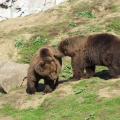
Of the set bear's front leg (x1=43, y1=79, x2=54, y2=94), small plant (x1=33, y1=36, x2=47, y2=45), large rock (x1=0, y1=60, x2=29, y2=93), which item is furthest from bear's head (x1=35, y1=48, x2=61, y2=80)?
small plant (x1=33, y1=36, x2=47, y2=45)

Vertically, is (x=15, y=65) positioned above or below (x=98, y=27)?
below

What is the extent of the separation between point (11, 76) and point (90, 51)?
2526 mm

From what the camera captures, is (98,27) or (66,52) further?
(98,27)

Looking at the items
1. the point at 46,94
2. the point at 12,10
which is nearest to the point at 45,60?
the point at 46,94

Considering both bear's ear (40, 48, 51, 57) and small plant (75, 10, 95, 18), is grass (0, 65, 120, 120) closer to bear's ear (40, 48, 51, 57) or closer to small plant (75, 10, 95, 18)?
bear's ear (40, 48, 51, 57)

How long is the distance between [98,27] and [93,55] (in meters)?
5.03

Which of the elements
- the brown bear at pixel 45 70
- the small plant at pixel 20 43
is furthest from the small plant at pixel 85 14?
the brown bear at pixel 45 70

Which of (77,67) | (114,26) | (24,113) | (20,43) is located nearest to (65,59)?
(20,43)

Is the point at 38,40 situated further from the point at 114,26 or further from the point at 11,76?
the point at 11,76

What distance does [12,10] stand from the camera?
22.6 meters

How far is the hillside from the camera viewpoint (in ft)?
25.6

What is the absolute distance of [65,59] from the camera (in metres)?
13.1

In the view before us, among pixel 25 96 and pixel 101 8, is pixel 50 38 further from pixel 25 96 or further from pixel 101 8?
pixel 25 96

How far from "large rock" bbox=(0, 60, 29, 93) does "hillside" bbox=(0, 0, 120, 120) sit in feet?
0.96
